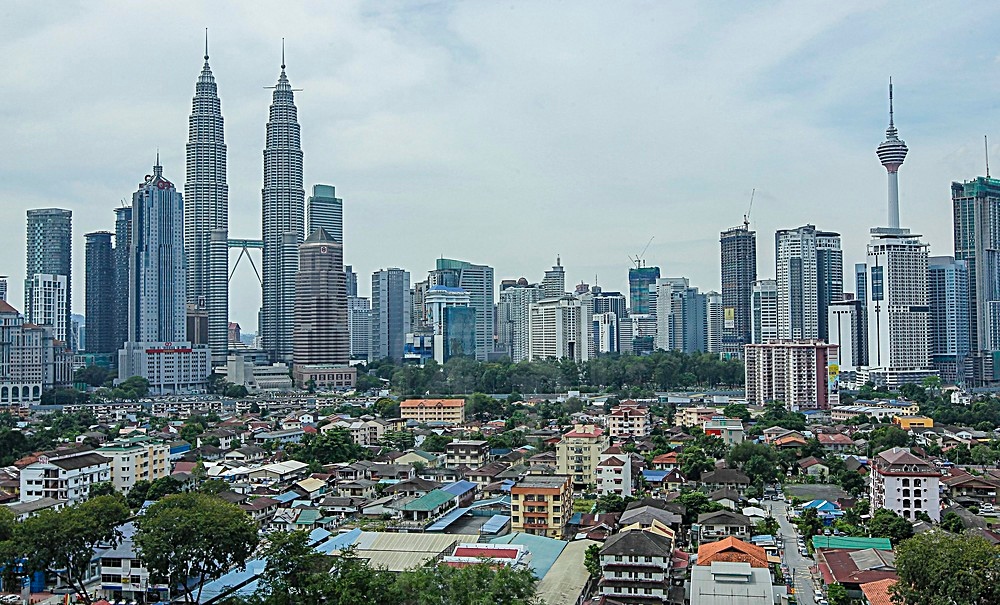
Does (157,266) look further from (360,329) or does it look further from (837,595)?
(837,595)

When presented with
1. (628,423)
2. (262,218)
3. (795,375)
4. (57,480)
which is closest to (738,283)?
(795,375)

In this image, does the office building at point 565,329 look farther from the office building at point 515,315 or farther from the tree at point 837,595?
the tree at point 837,595

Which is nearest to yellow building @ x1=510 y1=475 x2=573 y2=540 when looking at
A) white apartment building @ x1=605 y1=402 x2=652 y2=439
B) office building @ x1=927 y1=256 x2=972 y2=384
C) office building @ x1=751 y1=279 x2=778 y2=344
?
white apartment building @ x1=605 y1=402 x2=652 y2=439

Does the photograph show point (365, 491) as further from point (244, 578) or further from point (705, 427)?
point (705, 427)

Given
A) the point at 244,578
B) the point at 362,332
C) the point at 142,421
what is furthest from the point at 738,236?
the point at 244,578

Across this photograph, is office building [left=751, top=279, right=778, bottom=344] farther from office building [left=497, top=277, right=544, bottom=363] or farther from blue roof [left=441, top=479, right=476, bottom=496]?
blue roof [left=441, top=479, right=476, bottom=496]
